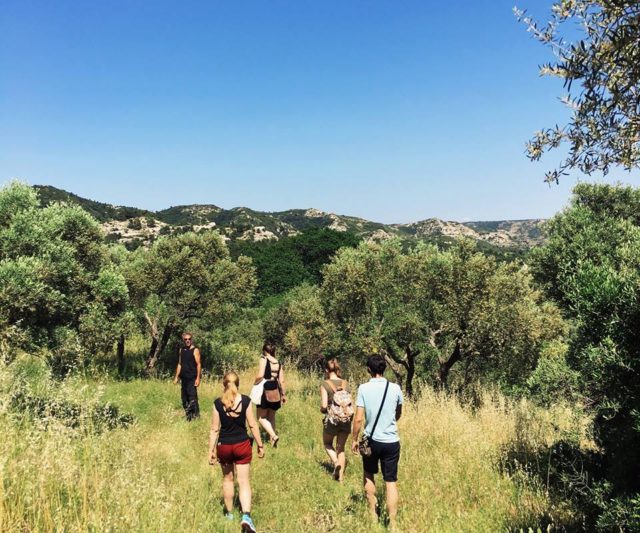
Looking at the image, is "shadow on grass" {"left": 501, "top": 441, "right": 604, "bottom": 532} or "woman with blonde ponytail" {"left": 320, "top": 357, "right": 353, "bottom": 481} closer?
"shadow on grass" {"left": 501, "top": 441, "right": 604, "bottom": 532}

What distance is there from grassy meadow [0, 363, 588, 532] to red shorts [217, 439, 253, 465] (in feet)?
2.23

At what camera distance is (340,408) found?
777 cm

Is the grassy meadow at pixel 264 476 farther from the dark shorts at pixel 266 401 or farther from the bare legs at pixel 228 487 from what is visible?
the dark shorts at pixel 266 401

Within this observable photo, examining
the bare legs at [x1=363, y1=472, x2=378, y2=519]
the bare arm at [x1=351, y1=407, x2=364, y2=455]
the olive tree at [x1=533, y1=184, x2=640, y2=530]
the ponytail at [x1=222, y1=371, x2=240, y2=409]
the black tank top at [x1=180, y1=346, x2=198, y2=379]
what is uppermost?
the olive tree at [x1=533, y1=184, x2=640, y2=530]

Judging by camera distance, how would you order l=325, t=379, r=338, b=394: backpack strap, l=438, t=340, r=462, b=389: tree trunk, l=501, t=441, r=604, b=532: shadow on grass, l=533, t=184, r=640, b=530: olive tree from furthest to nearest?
l=438, t=340, r=462, b=389: tree trunk, l=325, t=379, r=338, b=394: backpack strap, l=501, t=441, r=604, b=532: shadow on grass, l=533, t=184, r=640, b=530: olive tree

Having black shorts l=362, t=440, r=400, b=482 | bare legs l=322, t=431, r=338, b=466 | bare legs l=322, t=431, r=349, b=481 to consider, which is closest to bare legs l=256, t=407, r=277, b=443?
bare legs l=322, t=431, r=338, b=466

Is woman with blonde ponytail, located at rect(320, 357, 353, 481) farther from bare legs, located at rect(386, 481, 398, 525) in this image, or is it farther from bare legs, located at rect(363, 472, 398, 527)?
bare legs, located at rect(386, 481, 398, 525)

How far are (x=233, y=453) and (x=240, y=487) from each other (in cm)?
53

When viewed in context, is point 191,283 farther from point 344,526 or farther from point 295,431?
point 344,526

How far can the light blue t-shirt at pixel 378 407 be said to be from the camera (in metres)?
5.89

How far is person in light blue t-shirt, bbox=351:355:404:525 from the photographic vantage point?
5.86 meters

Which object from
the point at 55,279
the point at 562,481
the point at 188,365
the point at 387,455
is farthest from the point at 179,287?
the point at 562,481

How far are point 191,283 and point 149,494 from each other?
46.5ft

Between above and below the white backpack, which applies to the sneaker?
below
